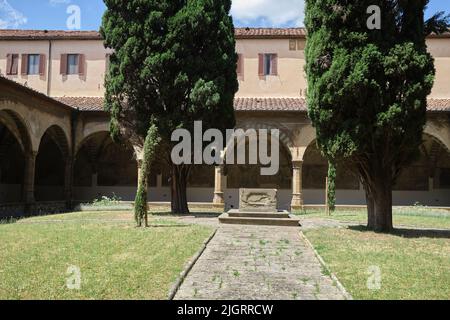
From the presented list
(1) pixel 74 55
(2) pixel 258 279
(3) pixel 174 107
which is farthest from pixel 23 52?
(2) pixel 258 279

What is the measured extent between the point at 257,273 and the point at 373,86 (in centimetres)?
626

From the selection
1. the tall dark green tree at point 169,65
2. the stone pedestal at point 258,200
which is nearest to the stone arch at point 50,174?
the tall dark green tree at point 169,65

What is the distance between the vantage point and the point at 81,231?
36.5 feet

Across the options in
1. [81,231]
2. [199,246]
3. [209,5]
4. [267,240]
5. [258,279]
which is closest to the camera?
[258,279]

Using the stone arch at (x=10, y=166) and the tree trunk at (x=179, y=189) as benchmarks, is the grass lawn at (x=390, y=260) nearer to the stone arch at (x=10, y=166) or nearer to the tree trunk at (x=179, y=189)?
the tree trunk at (x=179, y=189)

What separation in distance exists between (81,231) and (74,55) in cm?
1735

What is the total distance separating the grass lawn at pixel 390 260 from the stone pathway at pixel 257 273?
0.33 metres

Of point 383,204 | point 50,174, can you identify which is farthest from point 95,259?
point 50,174

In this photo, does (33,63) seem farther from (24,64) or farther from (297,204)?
(297,204)

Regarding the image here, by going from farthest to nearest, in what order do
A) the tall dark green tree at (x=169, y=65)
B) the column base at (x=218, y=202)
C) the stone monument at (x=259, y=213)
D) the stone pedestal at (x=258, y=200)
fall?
1. the column base at (x=218, y=202)
2. the tall dark green tree at (x=169, y=65)
3. the stone pedestal at (x=258, y=200)
4. the stone monument at (x=259, y=213)

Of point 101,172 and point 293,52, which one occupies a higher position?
point 293,52

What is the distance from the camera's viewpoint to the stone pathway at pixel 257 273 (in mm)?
5656
